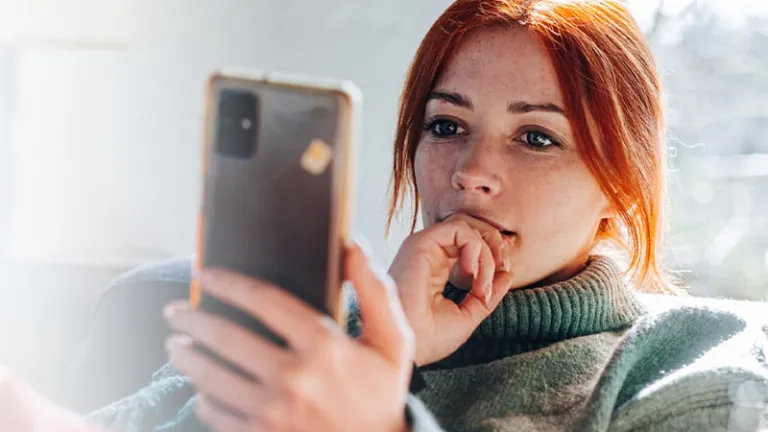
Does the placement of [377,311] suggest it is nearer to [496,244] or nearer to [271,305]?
[271,305]

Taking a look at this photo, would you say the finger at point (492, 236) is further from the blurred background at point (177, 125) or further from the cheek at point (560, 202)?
the blurred background at point (177, 125)

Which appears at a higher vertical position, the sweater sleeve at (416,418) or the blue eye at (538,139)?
the blue eye at (538,139)

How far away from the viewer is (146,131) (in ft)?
2.10

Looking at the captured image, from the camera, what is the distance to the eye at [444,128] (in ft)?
1.86

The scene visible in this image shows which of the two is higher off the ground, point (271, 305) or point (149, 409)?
point (271, 305)

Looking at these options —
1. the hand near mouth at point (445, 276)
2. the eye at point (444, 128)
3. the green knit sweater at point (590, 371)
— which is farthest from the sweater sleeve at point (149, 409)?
the eye at point (444, 128)

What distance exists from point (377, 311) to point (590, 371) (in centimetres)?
29

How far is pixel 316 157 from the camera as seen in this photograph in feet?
0.94

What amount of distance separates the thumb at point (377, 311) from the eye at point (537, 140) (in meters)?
0.27

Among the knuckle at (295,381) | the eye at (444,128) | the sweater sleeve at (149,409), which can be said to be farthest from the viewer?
the eye at (444,128)

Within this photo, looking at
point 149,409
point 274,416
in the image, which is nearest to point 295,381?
point 274,416

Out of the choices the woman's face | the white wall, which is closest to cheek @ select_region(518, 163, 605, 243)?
the woman's face

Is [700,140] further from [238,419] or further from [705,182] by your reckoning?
[238,419]

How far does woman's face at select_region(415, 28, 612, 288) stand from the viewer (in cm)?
53
